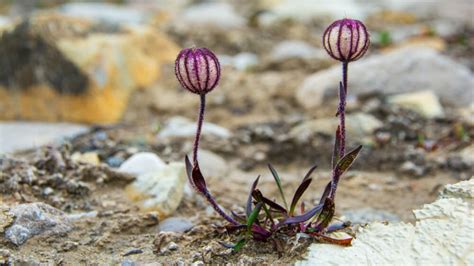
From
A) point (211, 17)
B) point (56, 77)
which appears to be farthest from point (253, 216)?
point (211, 17)

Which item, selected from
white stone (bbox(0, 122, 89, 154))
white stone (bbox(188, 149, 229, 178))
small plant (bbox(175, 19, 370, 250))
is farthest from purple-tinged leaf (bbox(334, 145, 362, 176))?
white stone (bbox(0, 122, 89, 154))

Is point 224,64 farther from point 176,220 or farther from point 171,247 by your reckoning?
point 171,247

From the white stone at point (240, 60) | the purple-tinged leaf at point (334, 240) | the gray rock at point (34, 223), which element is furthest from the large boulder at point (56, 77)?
the purple-tinged leaf at point (334, 240)

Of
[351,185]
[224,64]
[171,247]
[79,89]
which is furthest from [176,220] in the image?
[224,64]

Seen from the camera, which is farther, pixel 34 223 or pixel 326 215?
pixel 34 223

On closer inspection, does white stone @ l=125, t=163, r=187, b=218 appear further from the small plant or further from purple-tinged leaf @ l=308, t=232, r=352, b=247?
purple-tinged leaf @ l=308, t=232, r=352, b=247

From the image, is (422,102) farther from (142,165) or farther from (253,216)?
(253,216)
